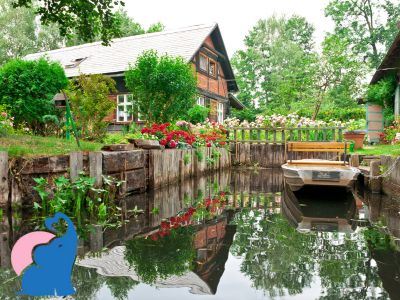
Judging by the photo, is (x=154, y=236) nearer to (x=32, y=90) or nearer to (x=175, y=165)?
(x=175, y=165)

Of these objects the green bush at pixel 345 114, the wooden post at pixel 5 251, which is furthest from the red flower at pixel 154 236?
the green bush at pixel 345 114

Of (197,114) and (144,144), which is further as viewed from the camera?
(197,114)

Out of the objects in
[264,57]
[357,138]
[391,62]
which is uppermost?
[264,57]

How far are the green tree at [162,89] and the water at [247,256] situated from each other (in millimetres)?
8226

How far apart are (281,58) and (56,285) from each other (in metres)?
47.7

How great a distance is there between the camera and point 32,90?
42.7ft

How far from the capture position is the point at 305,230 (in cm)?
521

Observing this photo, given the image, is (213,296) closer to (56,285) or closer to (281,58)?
(56,285)

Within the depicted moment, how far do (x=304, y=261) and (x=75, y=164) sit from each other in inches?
A: 156

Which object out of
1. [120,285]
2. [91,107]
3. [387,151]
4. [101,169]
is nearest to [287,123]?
[387,151]

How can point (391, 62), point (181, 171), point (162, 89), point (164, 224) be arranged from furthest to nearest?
point (391, 62), point (162, 89), point (181, 171), point (164, 224)

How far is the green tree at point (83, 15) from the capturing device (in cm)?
812

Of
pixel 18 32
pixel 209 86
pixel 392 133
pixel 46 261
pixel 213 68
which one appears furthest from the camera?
pixel 18 32

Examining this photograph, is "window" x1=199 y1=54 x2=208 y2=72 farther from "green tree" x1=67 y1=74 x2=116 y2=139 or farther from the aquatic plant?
the aquatic plant
